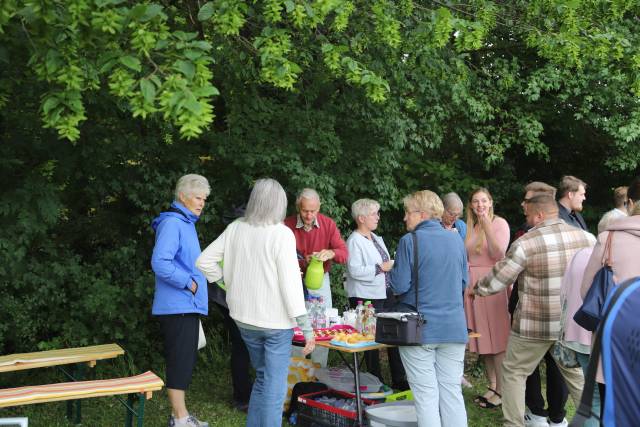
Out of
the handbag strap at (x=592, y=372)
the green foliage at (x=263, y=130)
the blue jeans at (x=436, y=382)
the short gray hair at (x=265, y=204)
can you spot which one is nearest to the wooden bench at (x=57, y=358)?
the green foliage at (x=263, y=130)

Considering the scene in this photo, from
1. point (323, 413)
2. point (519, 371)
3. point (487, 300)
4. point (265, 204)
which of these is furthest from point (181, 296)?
point (487, 300)

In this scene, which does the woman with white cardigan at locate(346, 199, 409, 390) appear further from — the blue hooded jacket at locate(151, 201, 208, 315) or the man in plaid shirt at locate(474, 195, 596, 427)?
the blue hooded jacket at locate(151, 201, 208, 315)

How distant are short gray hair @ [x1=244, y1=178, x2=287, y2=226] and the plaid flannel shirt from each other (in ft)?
5.51

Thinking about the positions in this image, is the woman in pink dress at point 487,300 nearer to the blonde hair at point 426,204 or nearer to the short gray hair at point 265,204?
the blonde hair at point 426,204

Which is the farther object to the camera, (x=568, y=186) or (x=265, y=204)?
(x=568, y=186)

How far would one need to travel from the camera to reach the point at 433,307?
15.1ft

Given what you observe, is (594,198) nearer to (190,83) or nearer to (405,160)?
(405,160)

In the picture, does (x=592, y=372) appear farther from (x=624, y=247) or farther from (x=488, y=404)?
(x=488, y=404)

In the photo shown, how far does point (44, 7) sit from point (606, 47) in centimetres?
493

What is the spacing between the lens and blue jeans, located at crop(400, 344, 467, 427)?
4.63 m

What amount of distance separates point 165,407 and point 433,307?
2.76 metres

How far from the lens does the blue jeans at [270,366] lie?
4.44 m

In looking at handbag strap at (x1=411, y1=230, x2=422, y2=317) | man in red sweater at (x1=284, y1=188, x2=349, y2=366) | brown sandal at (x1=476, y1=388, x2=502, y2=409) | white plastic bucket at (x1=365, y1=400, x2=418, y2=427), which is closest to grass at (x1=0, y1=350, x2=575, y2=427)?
brown sandal at (x1=476, y1=388, x2=502, y2=409)

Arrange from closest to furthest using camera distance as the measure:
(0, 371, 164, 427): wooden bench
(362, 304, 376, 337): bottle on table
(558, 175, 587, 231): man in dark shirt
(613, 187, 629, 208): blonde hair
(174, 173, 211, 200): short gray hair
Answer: (0, 371, 164, 427): wooden bench → (174, 173, 211, 200): short gray hair → (362, 304, 376, 337): bottle on table → (558, 175, 587, 231): man in dark shirt → (613, 187, 629, 208): blonde hair
